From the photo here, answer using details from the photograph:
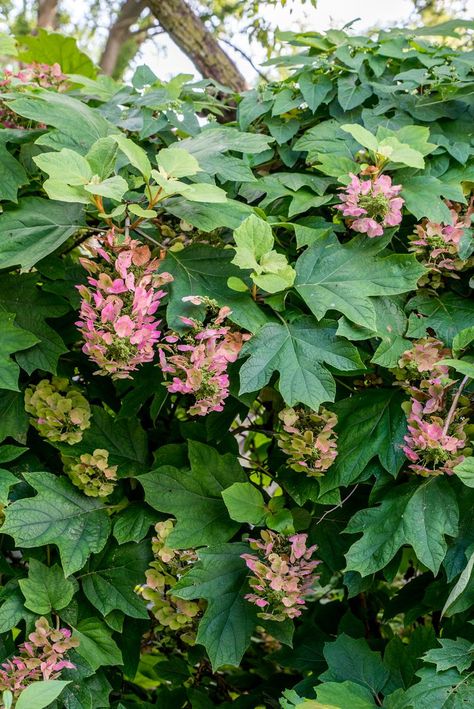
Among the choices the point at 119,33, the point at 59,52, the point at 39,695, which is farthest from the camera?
the point at 119,33

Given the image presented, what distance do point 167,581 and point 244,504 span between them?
223 mm

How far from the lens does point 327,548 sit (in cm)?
153

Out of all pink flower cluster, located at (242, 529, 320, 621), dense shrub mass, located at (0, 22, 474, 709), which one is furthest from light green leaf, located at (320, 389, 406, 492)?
pink flower cluster, located at (242, 529, 320, 621)

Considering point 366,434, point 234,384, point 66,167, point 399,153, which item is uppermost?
point 66,167

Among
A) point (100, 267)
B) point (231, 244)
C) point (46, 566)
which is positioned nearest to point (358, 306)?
point (231, 244)

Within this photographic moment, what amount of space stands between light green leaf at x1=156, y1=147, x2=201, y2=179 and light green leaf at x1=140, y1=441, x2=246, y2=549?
1.73ft

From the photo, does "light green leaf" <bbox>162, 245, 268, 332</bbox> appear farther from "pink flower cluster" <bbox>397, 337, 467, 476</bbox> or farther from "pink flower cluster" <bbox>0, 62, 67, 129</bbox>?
"pink flower cluster" <bbox>0, 62, 67, 129</bbox>

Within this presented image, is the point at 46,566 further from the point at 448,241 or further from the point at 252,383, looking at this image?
the point at 448,241

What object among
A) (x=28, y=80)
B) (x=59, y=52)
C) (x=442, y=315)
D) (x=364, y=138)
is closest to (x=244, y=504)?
(x=442, y=315)

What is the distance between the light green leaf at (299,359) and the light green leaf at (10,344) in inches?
17.2

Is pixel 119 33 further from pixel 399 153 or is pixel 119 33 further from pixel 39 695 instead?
pixel 39 695

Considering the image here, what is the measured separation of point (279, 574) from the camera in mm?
1355

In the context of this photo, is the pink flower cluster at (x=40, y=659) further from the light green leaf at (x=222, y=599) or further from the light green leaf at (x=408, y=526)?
the light green leaf at (x=408, y=526)

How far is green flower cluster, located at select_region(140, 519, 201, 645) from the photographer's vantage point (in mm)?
1437
